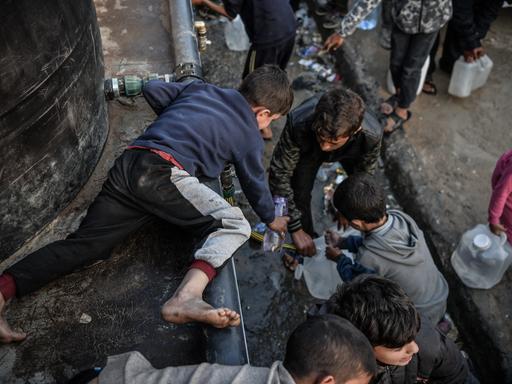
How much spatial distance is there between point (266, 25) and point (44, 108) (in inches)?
91.6

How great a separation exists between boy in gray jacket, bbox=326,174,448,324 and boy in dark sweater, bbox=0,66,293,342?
18.6 inches

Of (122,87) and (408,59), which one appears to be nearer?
(122,87)

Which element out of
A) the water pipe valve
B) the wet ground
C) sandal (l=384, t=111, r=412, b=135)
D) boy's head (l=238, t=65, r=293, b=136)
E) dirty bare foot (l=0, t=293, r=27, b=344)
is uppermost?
boy's head (l=238, t=65, r=293, b=136)

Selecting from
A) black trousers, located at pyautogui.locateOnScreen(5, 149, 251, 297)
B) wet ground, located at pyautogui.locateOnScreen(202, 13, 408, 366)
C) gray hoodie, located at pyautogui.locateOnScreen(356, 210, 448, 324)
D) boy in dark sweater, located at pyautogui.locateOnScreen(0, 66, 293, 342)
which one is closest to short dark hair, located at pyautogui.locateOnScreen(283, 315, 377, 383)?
boy in dark sweater, located at pyautogui.locateOnScreen(0, 66, 293, 342)

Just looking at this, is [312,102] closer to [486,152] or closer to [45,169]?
[45,169]

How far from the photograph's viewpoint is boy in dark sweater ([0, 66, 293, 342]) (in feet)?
7.48

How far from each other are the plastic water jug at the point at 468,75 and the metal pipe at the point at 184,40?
239 cm

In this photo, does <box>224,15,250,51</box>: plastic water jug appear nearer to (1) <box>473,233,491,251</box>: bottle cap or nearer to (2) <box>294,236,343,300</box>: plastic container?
(2) <box>294,236,343,300</box>: plastic container

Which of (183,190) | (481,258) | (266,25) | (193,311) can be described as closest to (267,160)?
(266,25)

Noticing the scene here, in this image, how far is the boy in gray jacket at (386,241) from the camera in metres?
2.55

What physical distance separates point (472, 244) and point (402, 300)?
1.51 metres

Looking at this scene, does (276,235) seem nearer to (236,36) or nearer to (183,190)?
(183,190)

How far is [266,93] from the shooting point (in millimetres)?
2627

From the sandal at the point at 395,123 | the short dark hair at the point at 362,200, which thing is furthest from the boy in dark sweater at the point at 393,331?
the sandal at the point at 395,123
